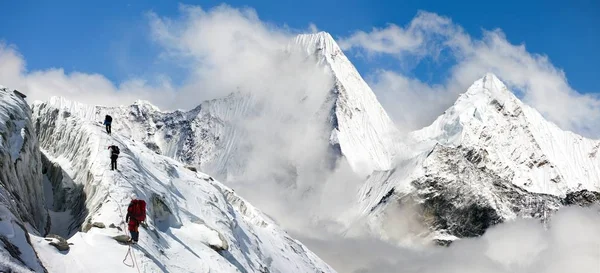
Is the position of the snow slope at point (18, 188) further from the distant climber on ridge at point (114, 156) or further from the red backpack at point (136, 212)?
the red backpack at point (136, 212)

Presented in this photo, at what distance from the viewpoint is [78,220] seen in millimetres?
54281

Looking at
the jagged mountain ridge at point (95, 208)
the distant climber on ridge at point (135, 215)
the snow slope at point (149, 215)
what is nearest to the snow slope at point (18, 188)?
the jagged mountain ridge at point (95, 208)

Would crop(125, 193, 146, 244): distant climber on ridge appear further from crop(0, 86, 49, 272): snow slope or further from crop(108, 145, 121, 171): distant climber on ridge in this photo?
crop(108, 145, 121, 171): distant climber on ridge

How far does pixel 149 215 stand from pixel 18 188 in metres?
10.1

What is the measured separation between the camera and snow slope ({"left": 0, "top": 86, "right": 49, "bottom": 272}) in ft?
114

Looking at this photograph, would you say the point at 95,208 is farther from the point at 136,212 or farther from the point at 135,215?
the point at 136,212

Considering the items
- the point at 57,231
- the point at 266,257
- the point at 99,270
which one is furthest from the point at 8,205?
the point at 266,257

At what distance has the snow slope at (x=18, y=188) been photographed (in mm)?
34719

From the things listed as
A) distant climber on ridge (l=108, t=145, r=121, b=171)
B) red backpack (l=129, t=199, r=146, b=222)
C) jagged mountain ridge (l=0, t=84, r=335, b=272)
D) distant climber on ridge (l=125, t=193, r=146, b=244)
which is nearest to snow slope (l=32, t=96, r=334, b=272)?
jagged mountain ridge (l=0, t=84, r=335, b=272)

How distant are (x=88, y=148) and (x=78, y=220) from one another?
1075 cm

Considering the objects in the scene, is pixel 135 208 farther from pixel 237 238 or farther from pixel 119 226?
pixel 237 238

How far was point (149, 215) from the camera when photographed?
54.8 m

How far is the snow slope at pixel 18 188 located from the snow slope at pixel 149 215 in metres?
2.60

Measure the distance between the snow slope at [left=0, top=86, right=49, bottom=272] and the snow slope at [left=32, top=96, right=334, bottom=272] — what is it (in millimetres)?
2602
